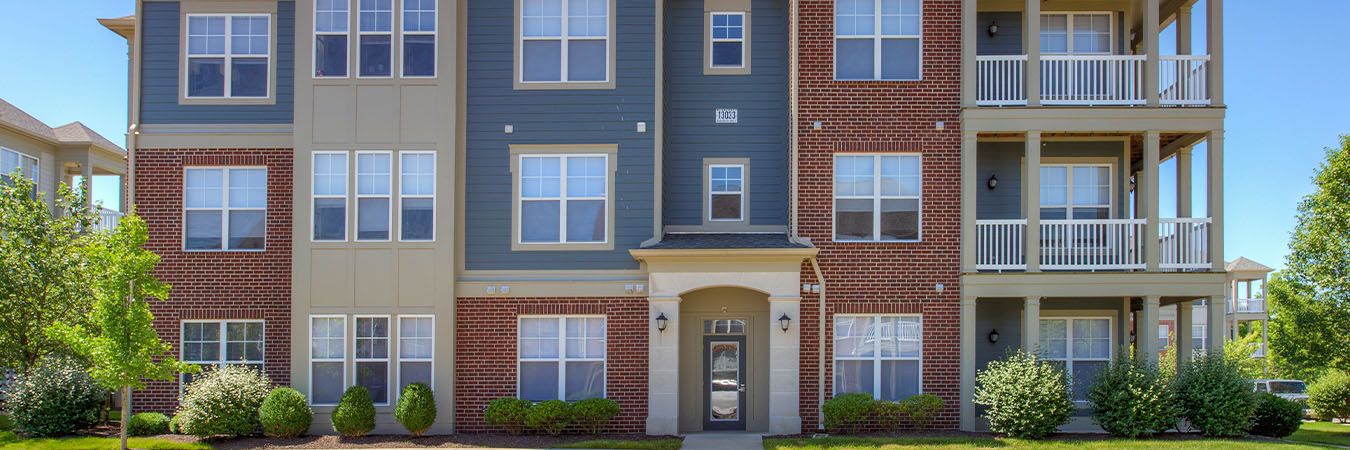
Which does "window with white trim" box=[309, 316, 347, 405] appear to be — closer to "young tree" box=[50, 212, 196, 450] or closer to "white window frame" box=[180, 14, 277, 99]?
"young tree" box=[50, 212, 196, 450]

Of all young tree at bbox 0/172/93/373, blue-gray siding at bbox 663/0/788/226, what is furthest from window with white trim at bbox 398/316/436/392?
young tree at bbox 0/172/93/373

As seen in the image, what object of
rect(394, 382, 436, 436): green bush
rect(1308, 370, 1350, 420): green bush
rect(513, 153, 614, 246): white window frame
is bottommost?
rect(1308, 370, 1350, 420): green bush

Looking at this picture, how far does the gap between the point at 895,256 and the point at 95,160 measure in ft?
78.9

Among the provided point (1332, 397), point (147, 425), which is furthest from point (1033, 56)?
point (147, 425)

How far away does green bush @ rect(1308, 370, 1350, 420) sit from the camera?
23.9 meters

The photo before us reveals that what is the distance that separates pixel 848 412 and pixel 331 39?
10799 mm

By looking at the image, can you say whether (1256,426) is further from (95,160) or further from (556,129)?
(95,160)

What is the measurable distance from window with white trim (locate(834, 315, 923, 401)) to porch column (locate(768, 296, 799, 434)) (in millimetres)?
877

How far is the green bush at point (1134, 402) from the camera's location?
16125 millimetres

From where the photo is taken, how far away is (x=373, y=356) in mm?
17719

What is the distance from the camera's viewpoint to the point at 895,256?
17.7 m

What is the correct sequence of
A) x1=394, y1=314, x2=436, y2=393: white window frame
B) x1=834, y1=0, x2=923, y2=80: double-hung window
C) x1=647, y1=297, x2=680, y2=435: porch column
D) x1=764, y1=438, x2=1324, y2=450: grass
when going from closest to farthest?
x1=764, y1=438, x2=1324, y2=450: grass
x1=647, y1=297, x2=680, y2=435: porch column
x1=394, y1=314, x2=436, y2=393: white window frame
x1=834, y1=0, x2=923, y2=80: double-hung window

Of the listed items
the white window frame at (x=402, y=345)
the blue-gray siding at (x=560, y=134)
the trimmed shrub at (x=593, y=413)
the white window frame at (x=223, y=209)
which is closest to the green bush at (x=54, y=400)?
the white window frame at (x=223, y=209)

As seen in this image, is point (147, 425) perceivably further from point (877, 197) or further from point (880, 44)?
point (880, 44)
